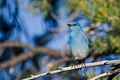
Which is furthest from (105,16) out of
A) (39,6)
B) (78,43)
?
(39,6)

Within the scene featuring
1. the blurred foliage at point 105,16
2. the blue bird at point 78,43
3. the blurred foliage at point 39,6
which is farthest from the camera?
the blurred foliage at point 39,6

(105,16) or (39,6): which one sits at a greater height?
(39,6)

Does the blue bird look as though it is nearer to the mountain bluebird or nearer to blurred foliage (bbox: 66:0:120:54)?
the mountain bluebird

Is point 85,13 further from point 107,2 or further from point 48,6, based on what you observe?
point 48,6

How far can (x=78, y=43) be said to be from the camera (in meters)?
2.87

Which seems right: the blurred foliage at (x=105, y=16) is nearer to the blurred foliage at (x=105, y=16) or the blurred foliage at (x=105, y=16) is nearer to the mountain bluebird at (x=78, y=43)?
the blurred foliage at (x=105, y=16)

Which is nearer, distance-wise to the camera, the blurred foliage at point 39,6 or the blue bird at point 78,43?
the blue bird at point 78,43

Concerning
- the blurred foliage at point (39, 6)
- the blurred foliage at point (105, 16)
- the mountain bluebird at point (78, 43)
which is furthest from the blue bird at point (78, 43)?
the blurred foliage at point (39, 6)

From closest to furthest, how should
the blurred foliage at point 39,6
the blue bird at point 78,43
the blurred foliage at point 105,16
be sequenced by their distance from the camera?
the blue bird at point 78,43
the blurred foliage at point 105,16
the blurred foliage at point 39,6

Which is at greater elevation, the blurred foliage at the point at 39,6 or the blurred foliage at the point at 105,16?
the blurred foliage at the point at 39,6

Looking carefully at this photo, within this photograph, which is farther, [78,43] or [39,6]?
[39,6]

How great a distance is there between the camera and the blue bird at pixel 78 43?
109 inches

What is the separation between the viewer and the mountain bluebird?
2.77 metres

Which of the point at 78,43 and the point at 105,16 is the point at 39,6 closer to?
the point at 105,16
